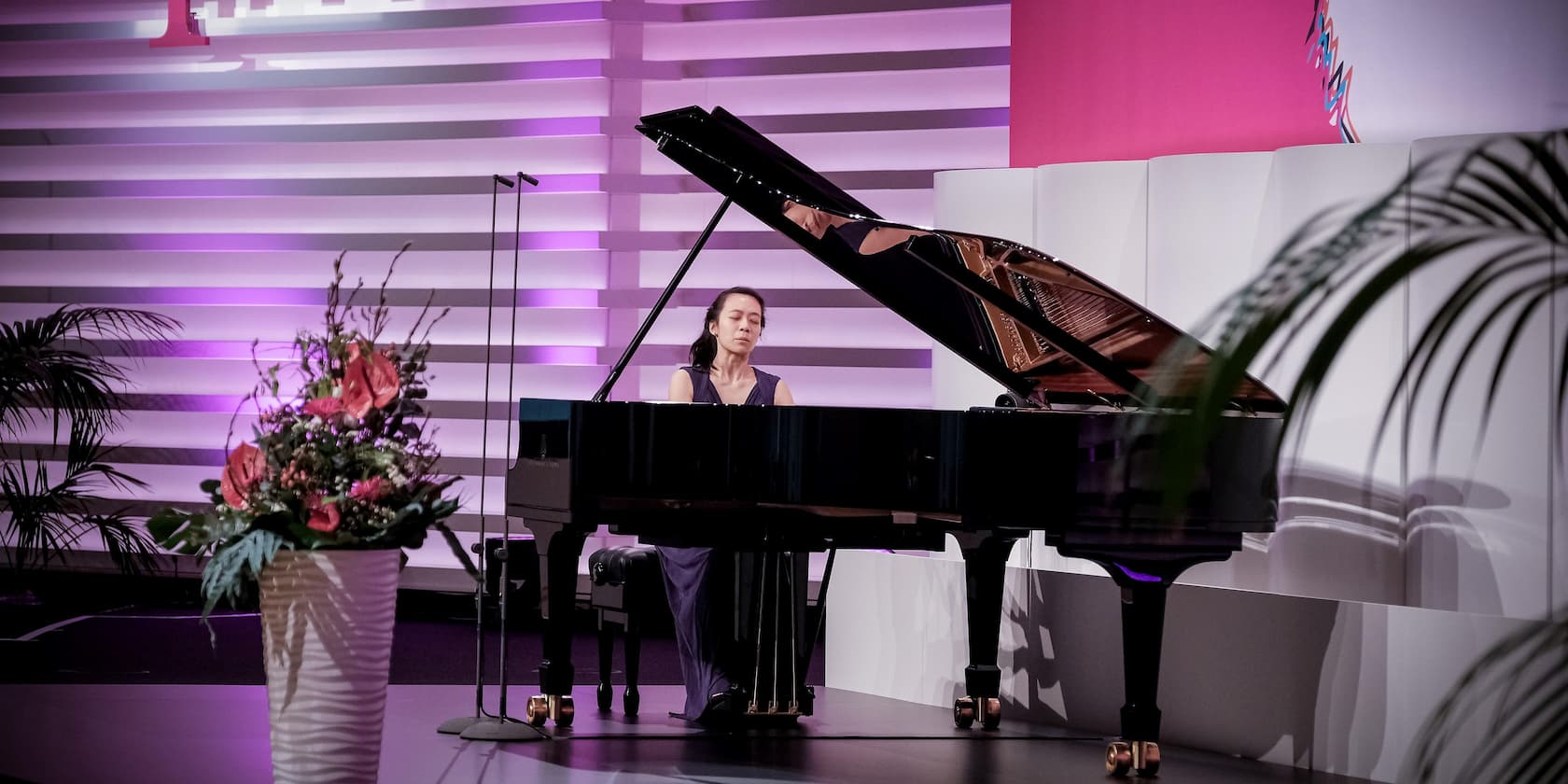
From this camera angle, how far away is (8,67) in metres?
7.17

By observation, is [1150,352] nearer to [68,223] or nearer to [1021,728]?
[1021,728]

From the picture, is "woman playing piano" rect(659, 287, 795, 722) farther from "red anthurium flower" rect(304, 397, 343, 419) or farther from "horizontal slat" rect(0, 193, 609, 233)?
"horizontal slat" rect(0, 193, 609, 233)

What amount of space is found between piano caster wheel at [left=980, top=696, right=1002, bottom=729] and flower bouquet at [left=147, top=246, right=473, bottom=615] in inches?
94.7

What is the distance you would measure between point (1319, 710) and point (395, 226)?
4.91m

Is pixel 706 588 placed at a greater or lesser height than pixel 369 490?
lesser

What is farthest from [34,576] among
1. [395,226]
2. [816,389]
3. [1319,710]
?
[1319,710]

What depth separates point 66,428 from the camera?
712cm

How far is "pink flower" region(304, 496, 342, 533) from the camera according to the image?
6.98ft

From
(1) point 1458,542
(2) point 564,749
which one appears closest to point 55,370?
(2) point 564,749

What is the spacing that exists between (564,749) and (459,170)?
150 inches

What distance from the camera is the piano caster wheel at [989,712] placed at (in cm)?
423

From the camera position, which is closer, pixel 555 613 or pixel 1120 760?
pixel 1120 760

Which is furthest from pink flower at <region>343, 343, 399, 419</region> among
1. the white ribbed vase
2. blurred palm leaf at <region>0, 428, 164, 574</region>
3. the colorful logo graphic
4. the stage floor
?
blurred palm leaf at <region>0, 428, 164, 574</region>

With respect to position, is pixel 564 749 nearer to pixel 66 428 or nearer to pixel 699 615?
pixel 699 615
